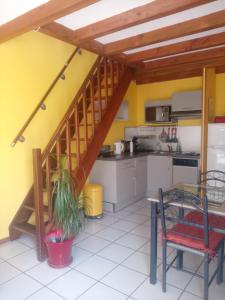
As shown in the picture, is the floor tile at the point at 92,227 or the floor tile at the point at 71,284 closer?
the floor tile at the point at 71,284

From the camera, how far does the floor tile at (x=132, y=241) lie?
2881 millimetres

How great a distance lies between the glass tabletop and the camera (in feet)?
6.80

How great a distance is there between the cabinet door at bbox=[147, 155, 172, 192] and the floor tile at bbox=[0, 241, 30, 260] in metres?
2.67

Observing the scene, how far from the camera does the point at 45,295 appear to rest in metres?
2.02

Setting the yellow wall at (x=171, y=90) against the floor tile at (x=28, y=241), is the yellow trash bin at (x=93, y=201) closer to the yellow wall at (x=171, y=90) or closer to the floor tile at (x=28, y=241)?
the floor tile at (x=28, y=241)

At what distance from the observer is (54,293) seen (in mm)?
2037

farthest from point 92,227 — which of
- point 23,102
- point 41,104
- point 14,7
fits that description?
point 14,7

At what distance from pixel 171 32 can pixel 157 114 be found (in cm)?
236

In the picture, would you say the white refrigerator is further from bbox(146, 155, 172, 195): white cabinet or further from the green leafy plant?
the green leafy plant

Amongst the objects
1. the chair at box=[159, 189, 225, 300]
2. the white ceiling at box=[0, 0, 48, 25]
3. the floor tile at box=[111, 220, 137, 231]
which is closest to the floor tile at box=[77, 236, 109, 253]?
the floor tile at box=[111, 220, 137, 231]

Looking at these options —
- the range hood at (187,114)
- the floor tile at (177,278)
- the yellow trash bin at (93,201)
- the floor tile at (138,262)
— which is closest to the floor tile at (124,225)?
the yellow trash bin at (93,201)

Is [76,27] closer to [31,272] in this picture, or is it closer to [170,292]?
[31,272]

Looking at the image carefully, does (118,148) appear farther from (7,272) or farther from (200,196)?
(7,272)

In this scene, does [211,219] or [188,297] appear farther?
[211,219]
